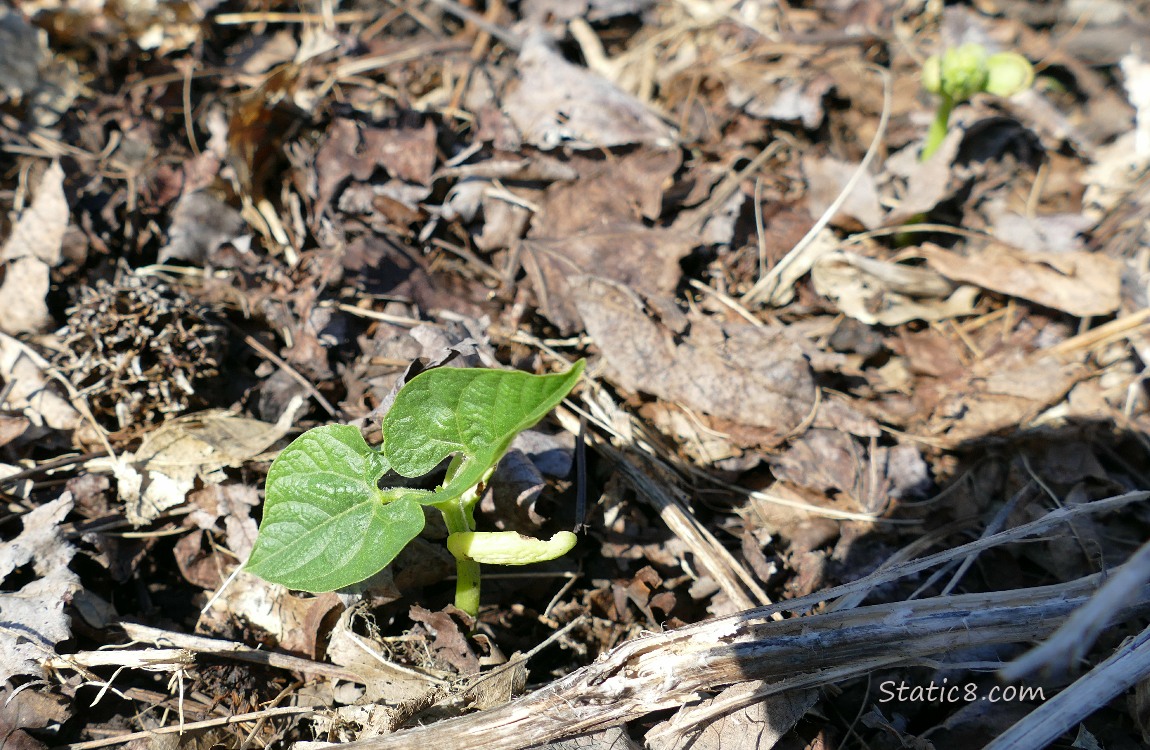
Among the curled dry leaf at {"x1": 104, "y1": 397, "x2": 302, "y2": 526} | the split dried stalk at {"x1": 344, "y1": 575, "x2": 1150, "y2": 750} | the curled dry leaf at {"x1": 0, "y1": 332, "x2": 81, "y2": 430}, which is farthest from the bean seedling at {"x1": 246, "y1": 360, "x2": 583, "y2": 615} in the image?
the curled dry leaf at {"x1": 0, "y1": 332, "x2": 81, "y2": 430}

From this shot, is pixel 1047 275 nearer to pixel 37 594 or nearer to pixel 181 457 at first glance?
pixel 181 457

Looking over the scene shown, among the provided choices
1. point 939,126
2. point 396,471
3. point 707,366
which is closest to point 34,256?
point 396,471

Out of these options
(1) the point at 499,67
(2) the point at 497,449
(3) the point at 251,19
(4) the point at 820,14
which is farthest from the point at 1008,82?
(3) the point at 251,19

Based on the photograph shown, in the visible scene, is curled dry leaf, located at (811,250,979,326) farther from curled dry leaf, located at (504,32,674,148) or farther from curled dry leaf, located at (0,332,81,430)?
curled dry leaf, located at (0,332,81,430)

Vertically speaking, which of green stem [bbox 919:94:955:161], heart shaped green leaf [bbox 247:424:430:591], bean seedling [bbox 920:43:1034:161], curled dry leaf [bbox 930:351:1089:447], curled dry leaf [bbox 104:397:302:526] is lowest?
curled dry leaf [bbox 104:397:302:526]

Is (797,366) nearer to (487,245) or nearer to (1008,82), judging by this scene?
(487,245)

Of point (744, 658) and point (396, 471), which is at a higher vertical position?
point (396, 471)
